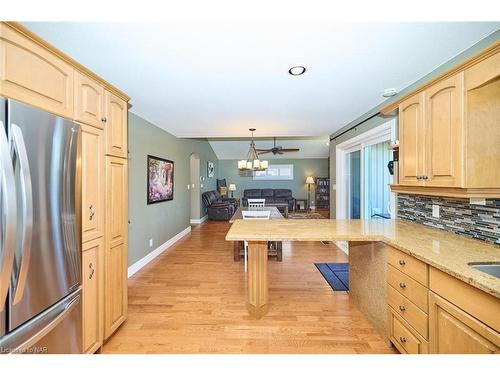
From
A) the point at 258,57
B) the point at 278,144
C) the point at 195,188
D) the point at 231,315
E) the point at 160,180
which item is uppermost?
the point at 278,144

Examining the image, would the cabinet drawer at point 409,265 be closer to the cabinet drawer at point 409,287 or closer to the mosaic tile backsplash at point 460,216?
the cabinet drawer at point 409,287

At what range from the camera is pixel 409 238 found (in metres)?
1.87

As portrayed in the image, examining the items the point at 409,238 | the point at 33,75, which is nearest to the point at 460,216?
the point at 409,238

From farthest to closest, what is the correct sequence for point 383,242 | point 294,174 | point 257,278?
point 294,174 < point 257,278 < point 383,242

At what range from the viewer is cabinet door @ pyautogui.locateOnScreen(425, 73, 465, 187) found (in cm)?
159

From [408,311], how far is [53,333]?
223cm

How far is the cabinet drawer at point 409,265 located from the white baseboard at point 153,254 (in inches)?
128

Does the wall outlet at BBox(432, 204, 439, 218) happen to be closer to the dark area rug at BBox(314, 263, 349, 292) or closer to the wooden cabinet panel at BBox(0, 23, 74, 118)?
the dark area rug at BBox(314, 263, 349, 292)

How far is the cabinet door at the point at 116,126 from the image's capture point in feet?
6.17

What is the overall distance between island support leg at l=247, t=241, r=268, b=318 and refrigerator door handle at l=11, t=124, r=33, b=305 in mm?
1600

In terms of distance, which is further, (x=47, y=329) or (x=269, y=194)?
(x=269, y=194)

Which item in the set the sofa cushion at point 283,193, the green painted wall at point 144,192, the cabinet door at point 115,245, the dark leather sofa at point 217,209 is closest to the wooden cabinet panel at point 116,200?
the cabinet door at point 115,245

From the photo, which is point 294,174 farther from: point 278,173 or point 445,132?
point 445,132

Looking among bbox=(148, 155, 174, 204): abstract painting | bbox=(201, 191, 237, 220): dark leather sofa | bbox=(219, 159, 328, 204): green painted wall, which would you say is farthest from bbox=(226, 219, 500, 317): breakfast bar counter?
bbox=(219, 159, 328, 204): green painted wall
